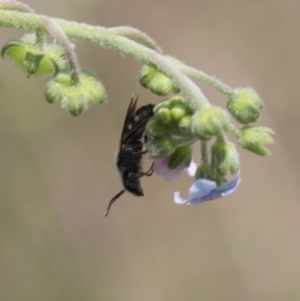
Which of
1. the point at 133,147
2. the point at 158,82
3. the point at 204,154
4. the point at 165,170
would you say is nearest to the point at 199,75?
the point at 158,82

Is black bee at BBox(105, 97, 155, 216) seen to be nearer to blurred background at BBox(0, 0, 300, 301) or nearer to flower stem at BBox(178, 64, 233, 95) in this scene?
flower stem at BBox(178, 64, 233, 95)

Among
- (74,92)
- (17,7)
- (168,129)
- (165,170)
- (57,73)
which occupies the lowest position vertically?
(165,170)

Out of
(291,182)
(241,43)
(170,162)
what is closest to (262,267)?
(291,182)

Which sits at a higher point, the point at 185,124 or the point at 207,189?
the point at 185,124

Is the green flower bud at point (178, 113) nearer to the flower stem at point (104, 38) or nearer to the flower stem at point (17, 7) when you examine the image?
the flower stem at point (104, 38)

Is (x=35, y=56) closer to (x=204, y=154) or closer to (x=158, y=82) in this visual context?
(x=158, y=82)

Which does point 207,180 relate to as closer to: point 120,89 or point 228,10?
Answer: point 120,89

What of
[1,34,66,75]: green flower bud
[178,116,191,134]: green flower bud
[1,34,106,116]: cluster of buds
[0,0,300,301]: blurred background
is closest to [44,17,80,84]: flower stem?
[1,34,106,116]: cluster of buds

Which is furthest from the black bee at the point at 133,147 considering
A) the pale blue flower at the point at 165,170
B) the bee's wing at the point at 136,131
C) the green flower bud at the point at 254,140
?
the green flower bud at the point at 254,140
